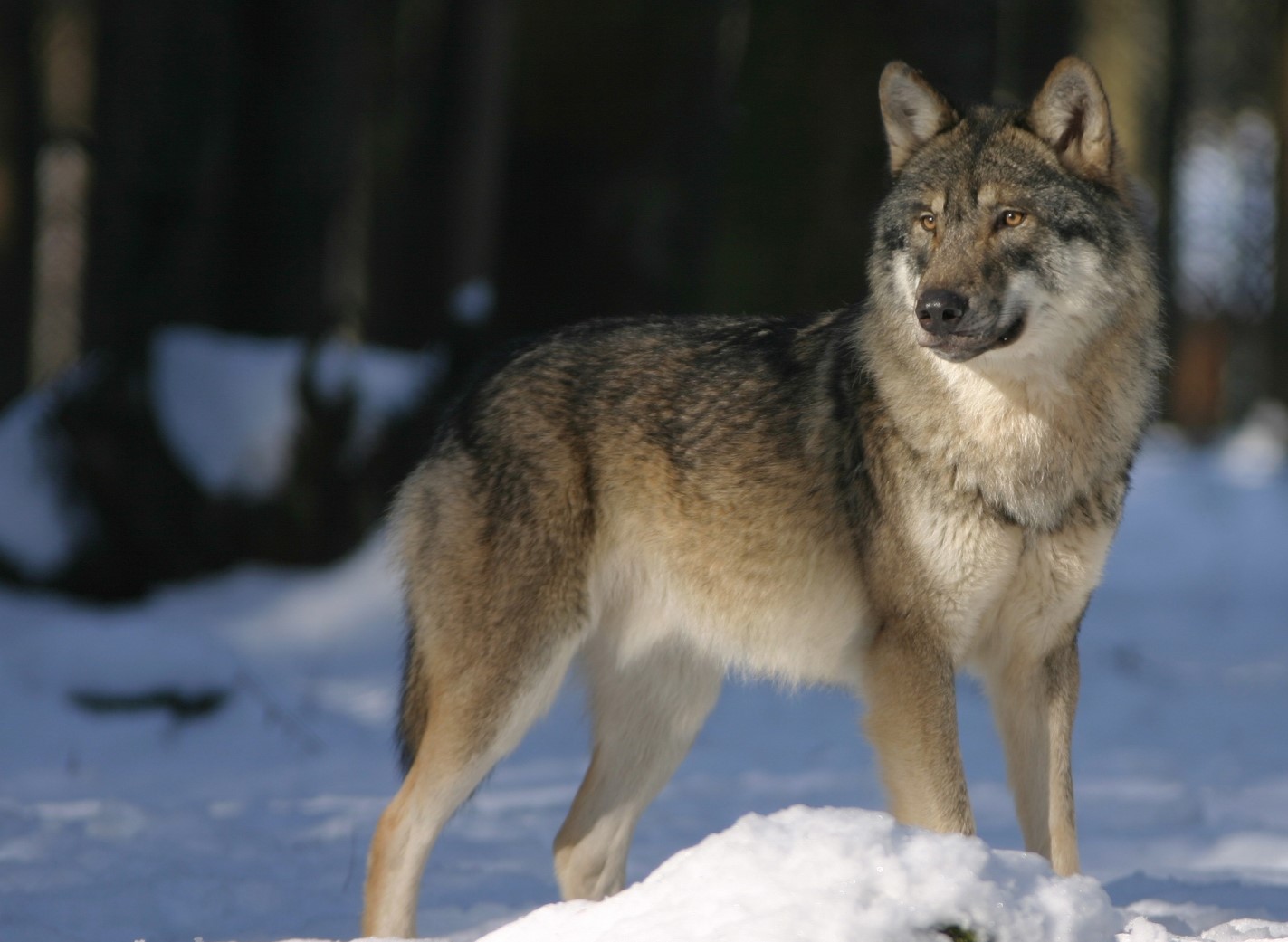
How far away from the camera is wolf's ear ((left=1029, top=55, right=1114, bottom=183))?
12.3 ft

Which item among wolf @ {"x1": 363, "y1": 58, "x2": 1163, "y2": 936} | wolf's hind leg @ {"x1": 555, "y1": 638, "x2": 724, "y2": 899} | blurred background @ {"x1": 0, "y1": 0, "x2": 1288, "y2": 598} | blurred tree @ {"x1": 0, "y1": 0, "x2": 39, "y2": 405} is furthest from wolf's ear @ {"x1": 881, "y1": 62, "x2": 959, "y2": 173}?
blurred tree @ {"x1": 0, "y1": 0, "x2": 39, "y2": 405}

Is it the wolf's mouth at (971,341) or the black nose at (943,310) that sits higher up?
the black nose at (943,310)

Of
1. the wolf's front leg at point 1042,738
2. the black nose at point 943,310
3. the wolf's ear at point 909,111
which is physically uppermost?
the wolf's ear at point 909,111

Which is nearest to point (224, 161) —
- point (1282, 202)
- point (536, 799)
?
point (536, 799)

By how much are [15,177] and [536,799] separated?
9412 mm

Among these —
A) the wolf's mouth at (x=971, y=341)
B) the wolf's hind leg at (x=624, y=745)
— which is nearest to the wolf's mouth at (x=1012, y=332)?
the wolf's mouth at (x=971, y=341)

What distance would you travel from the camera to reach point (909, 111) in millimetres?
4086

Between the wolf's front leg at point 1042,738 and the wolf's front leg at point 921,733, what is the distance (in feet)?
0.94

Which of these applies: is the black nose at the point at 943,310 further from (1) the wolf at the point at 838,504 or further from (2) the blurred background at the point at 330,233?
(2) the blurred background at the point at 330,233

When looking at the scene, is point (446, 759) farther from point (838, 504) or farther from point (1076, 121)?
point (1076, 121)

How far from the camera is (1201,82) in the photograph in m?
21.4

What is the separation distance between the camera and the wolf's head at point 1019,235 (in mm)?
3568

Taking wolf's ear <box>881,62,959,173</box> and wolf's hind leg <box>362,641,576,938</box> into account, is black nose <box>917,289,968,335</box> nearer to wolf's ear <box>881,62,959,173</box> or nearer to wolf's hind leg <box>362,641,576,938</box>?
wolf's ear <box>881,62,959,173</box>

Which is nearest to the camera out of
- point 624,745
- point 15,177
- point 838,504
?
point 838,504
